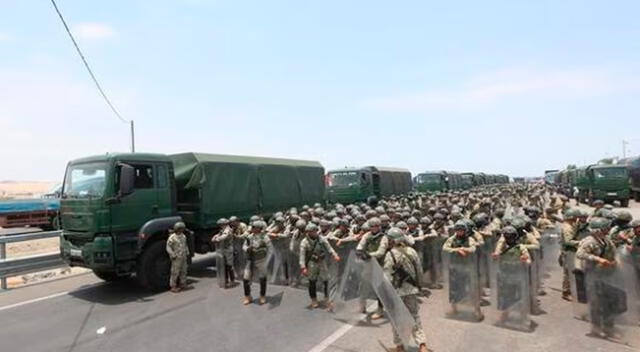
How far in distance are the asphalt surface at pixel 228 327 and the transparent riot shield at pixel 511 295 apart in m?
0.17

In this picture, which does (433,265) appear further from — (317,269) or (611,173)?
(611,173)

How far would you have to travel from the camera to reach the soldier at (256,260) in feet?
27.7

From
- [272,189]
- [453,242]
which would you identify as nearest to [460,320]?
[453,242]

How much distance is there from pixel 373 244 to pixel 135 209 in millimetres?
5100

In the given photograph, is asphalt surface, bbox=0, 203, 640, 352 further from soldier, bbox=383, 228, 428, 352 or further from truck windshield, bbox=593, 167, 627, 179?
truck windshield, bbox=593, 167, 627, 179

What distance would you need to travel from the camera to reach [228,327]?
6953 millimetres

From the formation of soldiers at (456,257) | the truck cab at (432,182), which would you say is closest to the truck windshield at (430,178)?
the truck cab at (432,182)

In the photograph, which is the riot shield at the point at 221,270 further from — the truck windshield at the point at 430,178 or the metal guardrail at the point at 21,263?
the truck windshield at the point at 430,178

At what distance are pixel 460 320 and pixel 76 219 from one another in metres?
7.48

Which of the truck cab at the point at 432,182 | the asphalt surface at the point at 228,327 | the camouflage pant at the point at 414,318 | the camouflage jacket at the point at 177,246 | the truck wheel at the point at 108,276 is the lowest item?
the asphalt surface at the point at 228,327

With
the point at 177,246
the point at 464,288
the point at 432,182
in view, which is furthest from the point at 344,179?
the point at 464,288

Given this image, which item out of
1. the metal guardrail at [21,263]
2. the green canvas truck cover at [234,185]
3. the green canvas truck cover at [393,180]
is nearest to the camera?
the metal guardrail at [21,263]

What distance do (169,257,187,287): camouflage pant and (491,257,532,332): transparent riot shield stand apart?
241 inches

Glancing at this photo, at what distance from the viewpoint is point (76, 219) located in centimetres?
923
